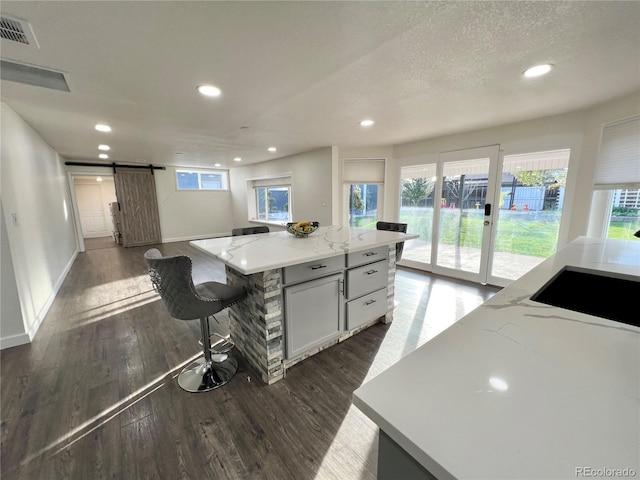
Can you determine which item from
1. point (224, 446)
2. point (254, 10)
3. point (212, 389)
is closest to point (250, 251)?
point (212, 389)

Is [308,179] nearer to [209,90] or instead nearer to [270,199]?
[270,199]

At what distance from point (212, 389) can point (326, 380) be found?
2.68 feet

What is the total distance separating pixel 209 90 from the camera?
2.30 m

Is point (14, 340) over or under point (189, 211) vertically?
under

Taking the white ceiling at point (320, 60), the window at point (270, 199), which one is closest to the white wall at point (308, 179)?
the window at point (270, 199)

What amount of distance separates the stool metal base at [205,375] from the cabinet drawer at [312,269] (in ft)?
2.85

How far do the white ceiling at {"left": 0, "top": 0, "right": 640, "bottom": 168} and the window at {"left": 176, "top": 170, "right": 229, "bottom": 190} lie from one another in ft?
15.3

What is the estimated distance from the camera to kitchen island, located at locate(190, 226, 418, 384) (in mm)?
1825

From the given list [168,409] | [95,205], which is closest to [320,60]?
[168,409]

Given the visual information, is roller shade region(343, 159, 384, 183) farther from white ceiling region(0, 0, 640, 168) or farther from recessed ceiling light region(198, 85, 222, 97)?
recessed ceiling light region(198, 85, 222, 97)

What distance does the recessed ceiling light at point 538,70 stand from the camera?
75.1 inches

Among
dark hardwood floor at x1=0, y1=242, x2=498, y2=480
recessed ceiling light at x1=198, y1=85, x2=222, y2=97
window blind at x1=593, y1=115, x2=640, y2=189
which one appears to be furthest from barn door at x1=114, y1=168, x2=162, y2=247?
window blind at x1=593, y1=115, x2=640, y2=189

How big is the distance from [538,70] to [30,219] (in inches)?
204

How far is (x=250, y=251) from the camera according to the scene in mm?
2020
